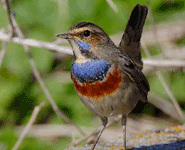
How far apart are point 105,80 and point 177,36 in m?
3.33

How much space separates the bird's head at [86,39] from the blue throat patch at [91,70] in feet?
0.23

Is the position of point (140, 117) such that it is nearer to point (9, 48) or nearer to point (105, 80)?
point (9, 48)

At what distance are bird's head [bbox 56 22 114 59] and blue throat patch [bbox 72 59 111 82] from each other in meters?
0.07

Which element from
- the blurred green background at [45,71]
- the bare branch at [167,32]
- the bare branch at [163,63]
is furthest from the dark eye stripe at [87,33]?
the bare branch at [167,32]

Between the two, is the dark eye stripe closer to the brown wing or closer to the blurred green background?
the brown wing

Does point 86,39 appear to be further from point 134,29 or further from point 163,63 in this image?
point 163,63

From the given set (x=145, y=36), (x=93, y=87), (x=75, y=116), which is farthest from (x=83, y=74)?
(x=145, y=36)

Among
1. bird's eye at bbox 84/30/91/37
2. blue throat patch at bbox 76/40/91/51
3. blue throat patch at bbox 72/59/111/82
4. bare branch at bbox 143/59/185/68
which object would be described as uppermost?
bird's eye at bbox 84/30/91/37

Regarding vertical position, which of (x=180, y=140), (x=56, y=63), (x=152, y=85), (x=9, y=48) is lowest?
(x=180, y=140)

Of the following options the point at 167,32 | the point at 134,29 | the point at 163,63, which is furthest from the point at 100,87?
the point at 167,32

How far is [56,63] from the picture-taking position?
645 centimetres

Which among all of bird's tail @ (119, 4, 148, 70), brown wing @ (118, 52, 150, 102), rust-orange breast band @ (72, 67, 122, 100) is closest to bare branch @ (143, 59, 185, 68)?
bird's tail @ (119, 4, 148, 70)

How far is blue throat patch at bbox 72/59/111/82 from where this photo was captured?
→ 3.75m

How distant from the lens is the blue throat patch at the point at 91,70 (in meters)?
3.75
